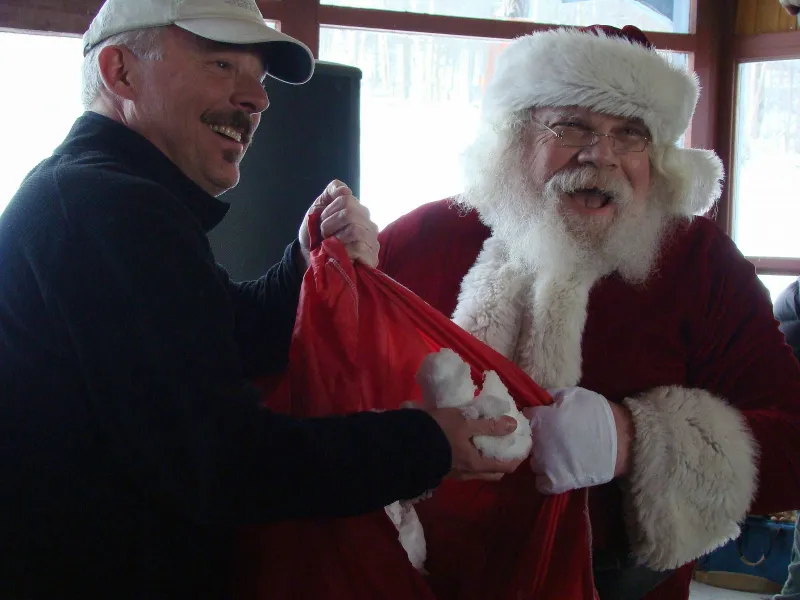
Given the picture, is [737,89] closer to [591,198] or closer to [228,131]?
[591,198]

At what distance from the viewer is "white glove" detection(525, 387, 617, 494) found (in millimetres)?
1222

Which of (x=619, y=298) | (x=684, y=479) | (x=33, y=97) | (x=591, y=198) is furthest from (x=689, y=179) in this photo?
(x=33, y=97)

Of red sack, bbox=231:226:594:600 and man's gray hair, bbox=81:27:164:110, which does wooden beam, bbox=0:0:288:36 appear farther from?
red sack, bbox=231:226:594:600

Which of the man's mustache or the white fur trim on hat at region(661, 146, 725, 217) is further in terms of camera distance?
the white fur trim on hat at region(661, 146, 725, 217)

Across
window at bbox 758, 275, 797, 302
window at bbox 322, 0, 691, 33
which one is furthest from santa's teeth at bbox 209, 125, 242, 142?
window at bbox 758, 275, 797, 302

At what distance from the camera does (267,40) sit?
1236 millimetres

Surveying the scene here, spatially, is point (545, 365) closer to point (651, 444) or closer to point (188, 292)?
point (651, 444)

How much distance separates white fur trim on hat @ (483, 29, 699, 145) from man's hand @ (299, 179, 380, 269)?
0.56 meters

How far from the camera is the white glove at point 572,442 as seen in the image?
4.01 ft

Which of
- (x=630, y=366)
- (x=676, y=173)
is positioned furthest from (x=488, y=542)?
(x=676, y=173)

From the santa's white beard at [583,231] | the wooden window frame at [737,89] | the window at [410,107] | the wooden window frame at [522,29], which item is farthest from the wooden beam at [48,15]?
the wooden window frame at [737,89]

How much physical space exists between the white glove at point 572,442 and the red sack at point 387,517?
3 centimetres

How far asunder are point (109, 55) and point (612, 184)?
3.37 ft

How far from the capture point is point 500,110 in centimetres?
179
